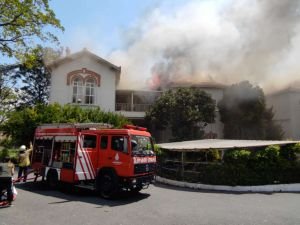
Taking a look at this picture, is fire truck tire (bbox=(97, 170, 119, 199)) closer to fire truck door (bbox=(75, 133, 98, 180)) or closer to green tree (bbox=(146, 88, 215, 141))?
fire truck door (bbox=(75, 133, 98, 180))

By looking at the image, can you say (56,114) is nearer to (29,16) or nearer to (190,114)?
(29,16)

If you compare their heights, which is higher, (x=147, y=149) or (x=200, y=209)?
(x=147, y=149)

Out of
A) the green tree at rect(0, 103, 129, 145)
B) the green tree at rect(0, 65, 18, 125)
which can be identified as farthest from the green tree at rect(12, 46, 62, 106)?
the green tree at rect(0, 103, 129, 145)

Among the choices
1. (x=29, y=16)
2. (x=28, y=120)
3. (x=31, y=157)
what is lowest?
(x=31, y=157)

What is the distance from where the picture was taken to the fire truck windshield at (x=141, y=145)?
12086 mm

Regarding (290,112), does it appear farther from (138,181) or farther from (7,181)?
(7,181)

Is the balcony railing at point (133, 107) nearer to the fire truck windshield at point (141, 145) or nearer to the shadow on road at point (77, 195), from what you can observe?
the shadow on road at point (77, 195)

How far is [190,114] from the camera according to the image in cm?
2678

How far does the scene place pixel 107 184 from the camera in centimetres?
1219

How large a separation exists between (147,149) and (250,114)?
1765cm

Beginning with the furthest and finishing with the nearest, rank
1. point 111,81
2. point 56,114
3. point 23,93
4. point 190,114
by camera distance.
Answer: point 23,93
point 111,81
point 190,114
point 56,114

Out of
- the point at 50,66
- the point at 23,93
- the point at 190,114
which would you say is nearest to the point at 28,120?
the point at 50,66

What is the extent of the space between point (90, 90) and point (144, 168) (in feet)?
57.3

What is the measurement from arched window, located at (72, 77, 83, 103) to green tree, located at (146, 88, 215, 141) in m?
6.26
